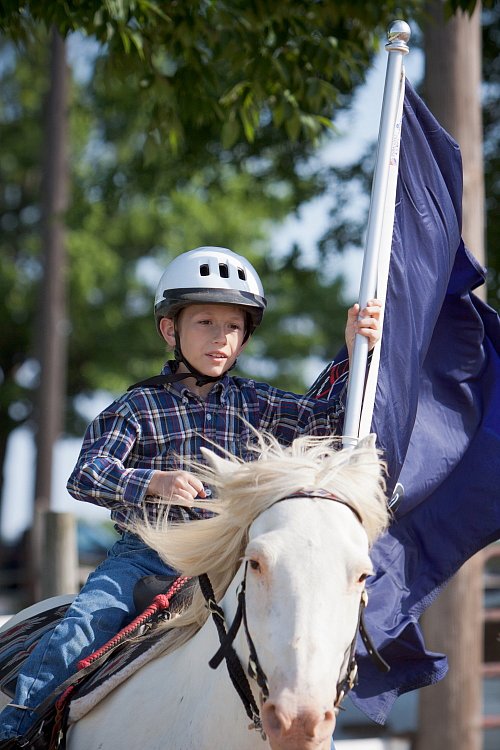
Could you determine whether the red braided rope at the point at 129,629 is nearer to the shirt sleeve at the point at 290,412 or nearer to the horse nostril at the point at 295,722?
the shirt sleeve at the point at 290,412

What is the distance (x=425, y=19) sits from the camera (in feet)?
22.2

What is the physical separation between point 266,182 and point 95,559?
477 inches

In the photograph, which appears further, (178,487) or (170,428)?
(170,428)

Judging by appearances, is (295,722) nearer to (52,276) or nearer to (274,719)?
(274,719)

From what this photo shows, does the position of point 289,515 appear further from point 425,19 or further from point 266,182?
point 266,182

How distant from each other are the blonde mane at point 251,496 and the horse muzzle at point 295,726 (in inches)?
22.1

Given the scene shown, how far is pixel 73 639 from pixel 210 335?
4.06ft

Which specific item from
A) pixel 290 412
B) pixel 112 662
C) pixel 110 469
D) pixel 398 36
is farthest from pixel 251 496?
pixel 398 36

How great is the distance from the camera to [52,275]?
674 inches

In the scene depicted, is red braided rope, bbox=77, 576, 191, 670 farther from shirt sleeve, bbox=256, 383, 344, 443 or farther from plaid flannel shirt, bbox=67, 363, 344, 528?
shirt sleeve, bbox=256, 383, 344, 443

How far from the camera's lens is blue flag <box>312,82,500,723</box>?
155 inches

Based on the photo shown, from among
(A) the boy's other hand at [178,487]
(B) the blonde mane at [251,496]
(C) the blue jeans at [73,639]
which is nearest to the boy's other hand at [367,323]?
(B) the blonde mane at [251,496]

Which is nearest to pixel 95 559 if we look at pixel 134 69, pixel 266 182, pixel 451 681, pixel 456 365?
pixel 266 182

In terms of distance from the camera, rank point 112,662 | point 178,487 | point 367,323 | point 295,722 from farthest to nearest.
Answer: point 367,323 → point 112,662 → point 178,487 → point 295,722
